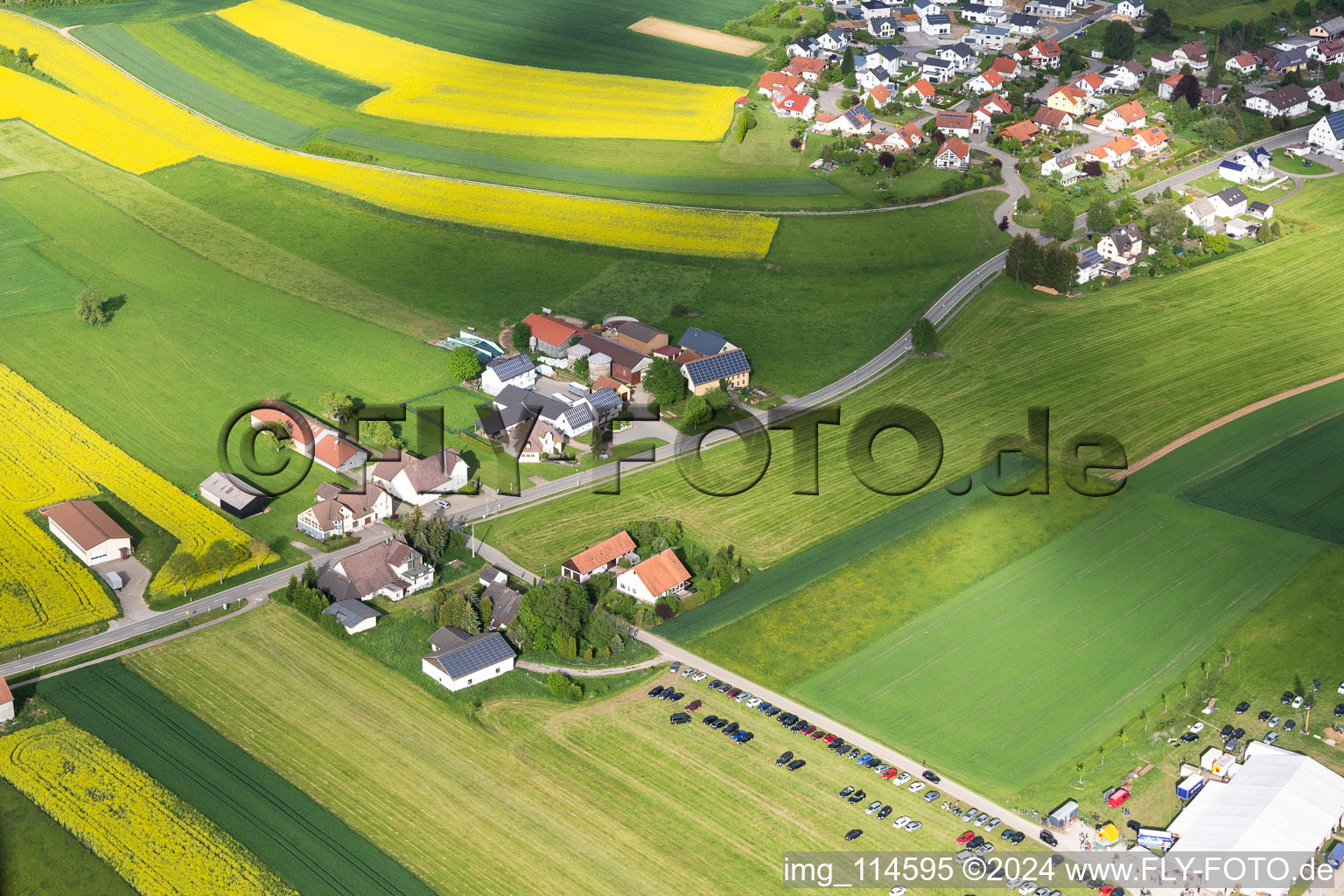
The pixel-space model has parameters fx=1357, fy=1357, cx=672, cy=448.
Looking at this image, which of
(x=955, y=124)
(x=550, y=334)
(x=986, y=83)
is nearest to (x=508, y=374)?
(x=550, y=334)

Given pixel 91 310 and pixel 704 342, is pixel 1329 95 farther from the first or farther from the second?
pixel 91 310

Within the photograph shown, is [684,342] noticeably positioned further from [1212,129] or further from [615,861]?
[1212,129]

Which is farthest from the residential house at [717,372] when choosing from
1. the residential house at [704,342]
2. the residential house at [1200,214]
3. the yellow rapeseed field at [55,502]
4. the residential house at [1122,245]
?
the residential house at [1200,214]

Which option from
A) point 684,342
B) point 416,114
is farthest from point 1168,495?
point 416,114

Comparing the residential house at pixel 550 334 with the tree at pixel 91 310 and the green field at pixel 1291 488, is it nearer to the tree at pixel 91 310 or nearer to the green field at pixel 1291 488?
the tree at pixel 91 310

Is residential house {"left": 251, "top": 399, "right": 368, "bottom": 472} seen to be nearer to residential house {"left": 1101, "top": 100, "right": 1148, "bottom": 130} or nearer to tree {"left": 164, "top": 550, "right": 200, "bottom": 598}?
tree {"left": 164, "top": 550, "right": 200, "bottom": 598}

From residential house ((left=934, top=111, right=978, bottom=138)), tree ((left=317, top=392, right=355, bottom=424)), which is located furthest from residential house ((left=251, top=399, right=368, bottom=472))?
residential house ((left=934, top=111, right=978, bottom=138))
